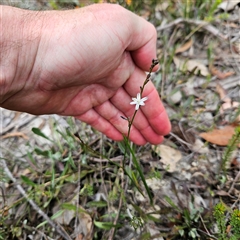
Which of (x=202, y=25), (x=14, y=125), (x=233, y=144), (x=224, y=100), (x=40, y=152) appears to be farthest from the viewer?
(x=202, y=25)

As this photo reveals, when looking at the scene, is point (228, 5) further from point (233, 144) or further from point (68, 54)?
point (68, 54)

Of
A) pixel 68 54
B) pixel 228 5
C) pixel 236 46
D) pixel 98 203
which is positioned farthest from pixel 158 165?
pixel 228 5

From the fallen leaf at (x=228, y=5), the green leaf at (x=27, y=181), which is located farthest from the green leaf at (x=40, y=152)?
the fallen leaf at (x=228, y=5)

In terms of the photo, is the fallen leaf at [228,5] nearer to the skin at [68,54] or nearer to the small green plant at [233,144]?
the skin at [68,54]

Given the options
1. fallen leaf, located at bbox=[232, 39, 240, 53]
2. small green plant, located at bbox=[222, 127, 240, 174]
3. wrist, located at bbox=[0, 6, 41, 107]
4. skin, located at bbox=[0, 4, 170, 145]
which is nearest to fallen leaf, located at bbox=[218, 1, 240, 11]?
fallen leaf, located at bbox=[232, 39, 240, 53]

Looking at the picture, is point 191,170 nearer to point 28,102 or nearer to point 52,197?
point 52,197

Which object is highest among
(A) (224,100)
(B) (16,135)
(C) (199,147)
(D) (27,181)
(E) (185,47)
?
(E) (185,47)
